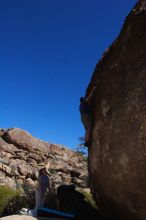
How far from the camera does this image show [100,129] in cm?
766

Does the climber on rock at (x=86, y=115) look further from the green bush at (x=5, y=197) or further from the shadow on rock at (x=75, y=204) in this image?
the green bush at (x=5, y=197)

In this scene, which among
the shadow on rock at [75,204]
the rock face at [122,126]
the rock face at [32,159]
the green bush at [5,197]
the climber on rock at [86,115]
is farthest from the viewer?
the rock face at [32,159]

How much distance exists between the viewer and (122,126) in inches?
265

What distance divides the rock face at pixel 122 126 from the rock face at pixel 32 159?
62.0 ft

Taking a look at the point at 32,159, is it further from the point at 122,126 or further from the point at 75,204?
the point at 122,126

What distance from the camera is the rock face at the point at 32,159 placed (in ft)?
93.4

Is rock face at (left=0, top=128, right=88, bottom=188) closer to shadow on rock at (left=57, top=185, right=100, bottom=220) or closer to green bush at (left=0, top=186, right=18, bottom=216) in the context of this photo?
green bush at (left=0, top=186, right=18, bottom=216)

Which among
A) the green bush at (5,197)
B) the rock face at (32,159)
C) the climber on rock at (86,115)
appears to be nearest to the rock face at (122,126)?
the climber on rock at (86,115)

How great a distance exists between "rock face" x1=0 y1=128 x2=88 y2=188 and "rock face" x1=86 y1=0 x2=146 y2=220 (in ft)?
62.0

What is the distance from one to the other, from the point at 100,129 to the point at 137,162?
1.53 meters

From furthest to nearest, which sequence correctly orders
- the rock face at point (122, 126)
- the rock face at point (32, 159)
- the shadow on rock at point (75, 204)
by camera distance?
the rock face at point (32, 159)
the shadow on rock at point (75, 204)
the rock face at point (122, 126)

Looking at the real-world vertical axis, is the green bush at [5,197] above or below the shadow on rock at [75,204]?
above

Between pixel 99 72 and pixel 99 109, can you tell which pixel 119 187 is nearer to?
pixel 99 109

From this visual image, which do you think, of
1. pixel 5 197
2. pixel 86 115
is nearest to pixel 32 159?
pixel 5 197
